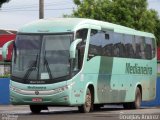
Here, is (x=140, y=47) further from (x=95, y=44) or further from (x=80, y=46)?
(x=80, y=46)

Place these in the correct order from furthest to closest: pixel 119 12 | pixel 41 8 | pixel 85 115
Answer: pixel 119 12
pixel 41 8
pixel 85 115

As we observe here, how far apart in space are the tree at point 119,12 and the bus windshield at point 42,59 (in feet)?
123

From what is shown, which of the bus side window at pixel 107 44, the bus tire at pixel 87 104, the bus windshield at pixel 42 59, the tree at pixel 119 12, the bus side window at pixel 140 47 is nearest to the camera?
Answer: the bus windshield at pixel 42 59

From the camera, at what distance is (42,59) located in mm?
22594

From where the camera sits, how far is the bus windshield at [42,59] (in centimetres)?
2239

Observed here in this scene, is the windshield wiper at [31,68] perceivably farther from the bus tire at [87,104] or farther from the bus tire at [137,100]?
the bus tire at [137,100]

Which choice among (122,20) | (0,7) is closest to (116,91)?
(0,7)

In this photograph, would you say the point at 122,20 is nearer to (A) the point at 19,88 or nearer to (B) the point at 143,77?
(B) the point at 143,77

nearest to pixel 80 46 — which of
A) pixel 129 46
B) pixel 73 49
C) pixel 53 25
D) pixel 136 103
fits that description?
pixel 73 49

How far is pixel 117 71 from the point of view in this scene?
26.8 meters

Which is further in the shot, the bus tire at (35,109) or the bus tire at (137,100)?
the bus tire at (137,100)

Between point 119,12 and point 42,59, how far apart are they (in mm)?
39423

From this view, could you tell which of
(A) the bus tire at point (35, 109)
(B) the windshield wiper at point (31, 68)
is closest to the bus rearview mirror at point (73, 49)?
(B) the windshield wiper at point (31, 68)

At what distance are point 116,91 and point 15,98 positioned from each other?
18.1ft
